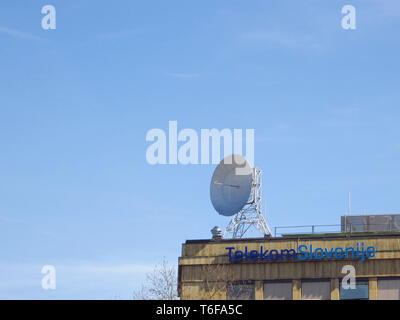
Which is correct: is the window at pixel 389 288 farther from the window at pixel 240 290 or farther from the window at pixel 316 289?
the window at pixel 240 290

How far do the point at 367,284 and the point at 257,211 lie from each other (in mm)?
11365

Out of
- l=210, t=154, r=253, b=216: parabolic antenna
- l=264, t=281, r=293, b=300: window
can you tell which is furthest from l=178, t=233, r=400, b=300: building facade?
l=210, t=154, r=253, b=216: parabolic antenna

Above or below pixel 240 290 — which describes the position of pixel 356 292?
below

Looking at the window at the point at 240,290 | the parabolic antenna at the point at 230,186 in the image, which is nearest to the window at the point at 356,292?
the window at the point at 240,290

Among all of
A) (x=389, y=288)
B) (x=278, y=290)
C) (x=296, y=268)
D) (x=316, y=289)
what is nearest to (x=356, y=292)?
(x=389, y=288)

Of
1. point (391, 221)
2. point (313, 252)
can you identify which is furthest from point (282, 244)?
point (391, 221)

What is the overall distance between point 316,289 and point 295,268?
240 centimetres

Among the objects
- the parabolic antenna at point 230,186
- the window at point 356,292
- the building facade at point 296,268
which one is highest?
the parabolic antenna at point 230,186

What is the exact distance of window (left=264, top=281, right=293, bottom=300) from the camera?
66875mm

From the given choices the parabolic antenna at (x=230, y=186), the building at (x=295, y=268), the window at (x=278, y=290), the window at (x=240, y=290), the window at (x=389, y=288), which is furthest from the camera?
the parabolic antenna at (x=230, y=186)

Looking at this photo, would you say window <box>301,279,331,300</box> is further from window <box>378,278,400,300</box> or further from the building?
window <box>378,278,400,300</box>

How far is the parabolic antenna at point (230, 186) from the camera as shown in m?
70.4

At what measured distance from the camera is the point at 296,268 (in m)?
67.4

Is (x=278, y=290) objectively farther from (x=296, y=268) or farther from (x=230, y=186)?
(x=230, y=186)
